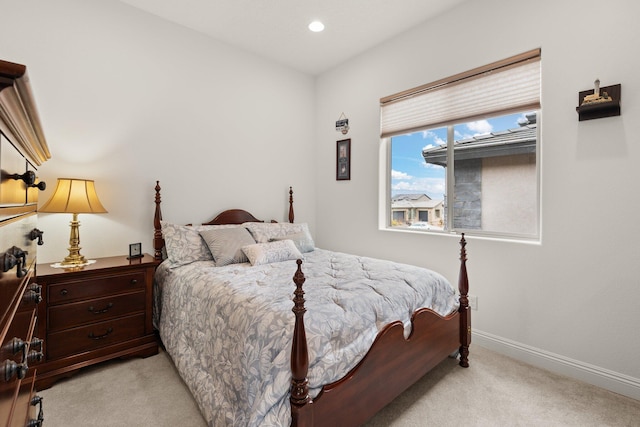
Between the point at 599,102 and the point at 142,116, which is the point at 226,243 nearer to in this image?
the point at 142,116

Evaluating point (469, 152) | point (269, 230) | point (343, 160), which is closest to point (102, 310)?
point (269, 230)

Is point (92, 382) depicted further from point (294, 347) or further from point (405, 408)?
point (405, 408)

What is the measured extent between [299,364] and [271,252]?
4.80 feet

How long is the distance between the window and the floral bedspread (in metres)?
0.98

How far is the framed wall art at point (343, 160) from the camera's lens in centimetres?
377

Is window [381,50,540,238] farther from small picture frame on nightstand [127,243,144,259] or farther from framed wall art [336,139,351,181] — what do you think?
small picture frame on nightstand [127,243,144,259]

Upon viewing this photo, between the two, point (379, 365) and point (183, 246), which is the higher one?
point (183, 246)

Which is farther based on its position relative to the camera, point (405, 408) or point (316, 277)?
point (316, 277)

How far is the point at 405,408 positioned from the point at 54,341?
89.8 inches

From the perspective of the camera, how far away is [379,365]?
5.24 ft

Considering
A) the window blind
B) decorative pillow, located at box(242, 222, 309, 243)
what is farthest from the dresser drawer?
the window blind

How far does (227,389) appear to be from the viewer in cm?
152

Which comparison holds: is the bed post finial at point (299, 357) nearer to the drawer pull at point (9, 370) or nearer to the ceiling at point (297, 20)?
the drawer pull at point (9, 370)

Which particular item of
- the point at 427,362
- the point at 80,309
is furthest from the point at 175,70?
the point at 427,362
